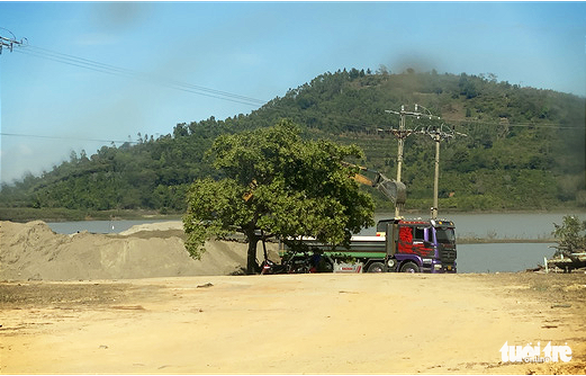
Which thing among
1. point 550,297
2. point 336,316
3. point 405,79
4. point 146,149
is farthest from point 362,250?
point 146,149

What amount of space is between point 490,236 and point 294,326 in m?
59.3

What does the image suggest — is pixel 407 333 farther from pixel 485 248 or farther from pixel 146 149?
pixel 146 149

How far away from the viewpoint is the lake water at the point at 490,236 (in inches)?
2012

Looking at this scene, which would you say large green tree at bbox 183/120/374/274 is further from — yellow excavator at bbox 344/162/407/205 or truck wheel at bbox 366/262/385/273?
yellow excavator at bbox 344/162/407/205

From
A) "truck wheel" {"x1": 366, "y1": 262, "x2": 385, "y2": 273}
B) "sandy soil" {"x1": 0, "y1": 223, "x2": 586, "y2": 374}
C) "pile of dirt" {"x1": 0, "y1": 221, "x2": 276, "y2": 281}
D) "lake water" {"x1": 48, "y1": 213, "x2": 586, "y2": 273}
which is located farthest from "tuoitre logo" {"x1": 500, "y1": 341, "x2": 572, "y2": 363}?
"lake water" {"x1": 48, "y1": 213, "x2": 586, "y2": 273}

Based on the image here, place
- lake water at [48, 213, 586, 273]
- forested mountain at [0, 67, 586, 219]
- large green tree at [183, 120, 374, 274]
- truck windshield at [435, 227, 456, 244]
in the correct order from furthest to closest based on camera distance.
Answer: lake water at [48, 213, 586, 273] → forested mountain at [0, 67, 586, 219] → truck windshield at [435, 227, 456, 244] → large green tree at [183, 120, 374, 274]

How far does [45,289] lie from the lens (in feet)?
86.5

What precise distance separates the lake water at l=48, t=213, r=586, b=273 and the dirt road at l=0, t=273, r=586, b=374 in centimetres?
2500

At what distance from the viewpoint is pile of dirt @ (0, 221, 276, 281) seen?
122ft

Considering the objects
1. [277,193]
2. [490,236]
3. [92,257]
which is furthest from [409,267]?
[490,236]

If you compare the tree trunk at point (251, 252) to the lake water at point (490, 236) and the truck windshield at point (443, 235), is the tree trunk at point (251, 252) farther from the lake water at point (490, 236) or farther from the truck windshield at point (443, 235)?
the lake water at point (490, 236)

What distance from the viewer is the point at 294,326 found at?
1692cm

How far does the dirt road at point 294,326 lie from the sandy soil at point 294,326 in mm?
30

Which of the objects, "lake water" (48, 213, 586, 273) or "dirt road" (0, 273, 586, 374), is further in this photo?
"lake water" (48, 213, 586, 273)
